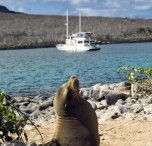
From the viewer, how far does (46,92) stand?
17031 millimetres

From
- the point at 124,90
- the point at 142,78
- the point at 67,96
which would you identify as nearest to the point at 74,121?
the point at 67,96

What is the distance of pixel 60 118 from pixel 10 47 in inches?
2692

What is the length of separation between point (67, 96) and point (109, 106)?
6693 millimetres

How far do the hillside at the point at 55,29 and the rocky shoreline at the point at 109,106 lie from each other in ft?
196

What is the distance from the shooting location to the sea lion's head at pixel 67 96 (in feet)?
12.4

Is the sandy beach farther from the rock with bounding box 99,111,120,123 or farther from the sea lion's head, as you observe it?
the sea lion's head

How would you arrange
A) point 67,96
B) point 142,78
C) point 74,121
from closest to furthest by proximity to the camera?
point 67,96
point 74,121
point 142,78

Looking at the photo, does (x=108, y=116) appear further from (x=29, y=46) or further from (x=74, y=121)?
(x=29, y=46)

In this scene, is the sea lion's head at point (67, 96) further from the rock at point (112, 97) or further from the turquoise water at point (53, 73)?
the turquoise water at point (53, 73)

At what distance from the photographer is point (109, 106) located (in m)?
10.3

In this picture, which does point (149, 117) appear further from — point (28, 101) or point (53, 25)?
point (53, 25)

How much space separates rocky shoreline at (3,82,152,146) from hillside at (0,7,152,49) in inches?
2357

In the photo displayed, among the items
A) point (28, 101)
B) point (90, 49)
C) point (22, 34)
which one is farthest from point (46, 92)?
point (22, 34)

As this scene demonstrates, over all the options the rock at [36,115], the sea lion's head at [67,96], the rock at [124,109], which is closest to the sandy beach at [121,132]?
the rock at [124,109]
